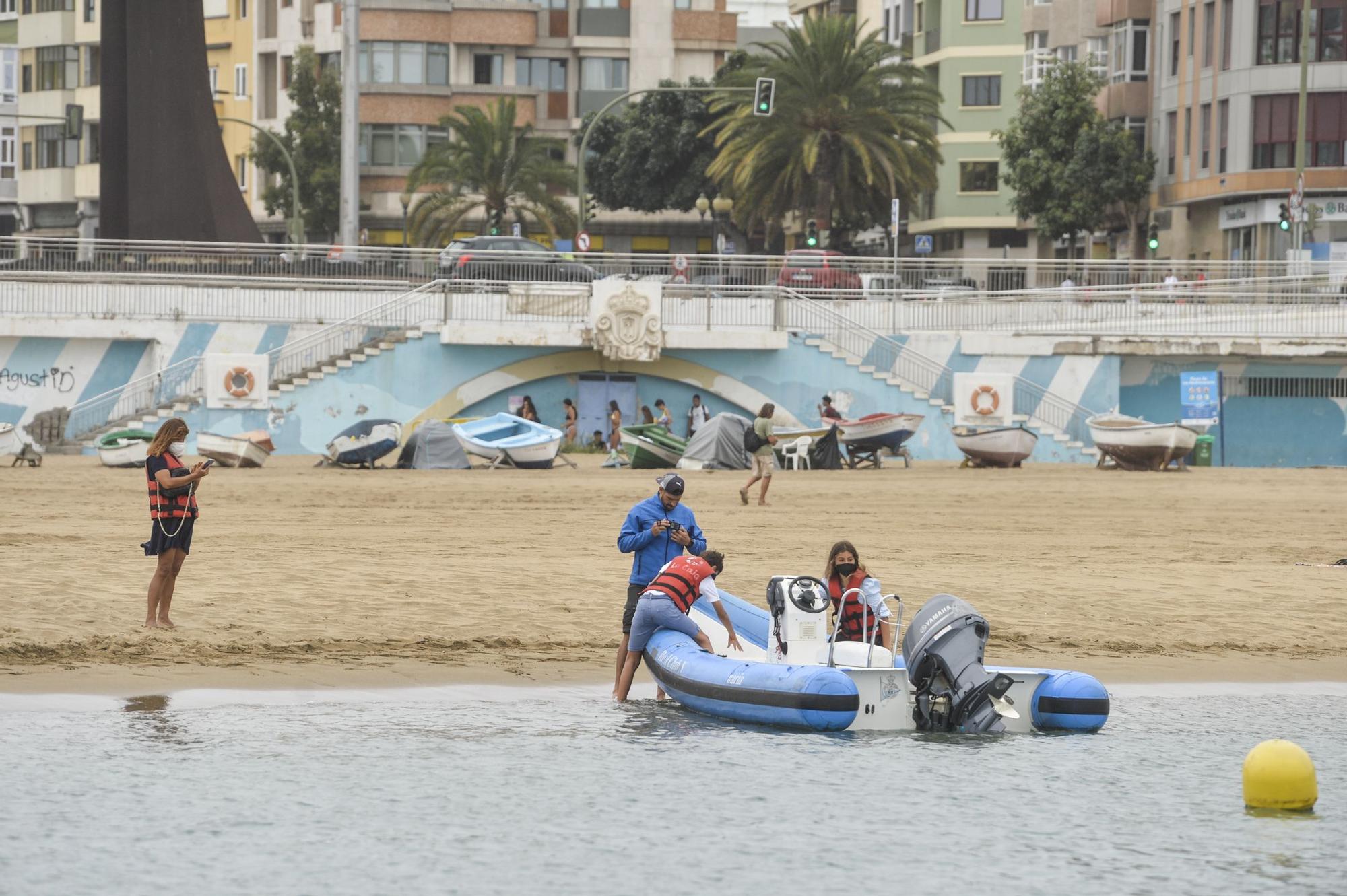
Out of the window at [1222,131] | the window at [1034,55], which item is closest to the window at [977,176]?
the window at [1034,55]

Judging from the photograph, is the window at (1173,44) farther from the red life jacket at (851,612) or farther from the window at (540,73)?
the red life jacket at (851,612)

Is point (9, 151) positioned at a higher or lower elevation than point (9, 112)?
lower

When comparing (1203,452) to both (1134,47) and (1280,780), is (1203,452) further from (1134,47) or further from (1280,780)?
(1280,780)

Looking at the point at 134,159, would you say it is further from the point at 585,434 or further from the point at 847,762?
the point at 847,762

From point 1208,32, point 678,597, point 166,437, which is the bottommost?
point 678,597

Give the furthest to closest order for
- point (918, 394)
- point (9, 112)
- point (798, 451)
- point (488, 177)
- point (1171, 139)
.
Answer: point (9, 112), point (488, 177), point (1171, 139), point (918, 394), point (798, 451)

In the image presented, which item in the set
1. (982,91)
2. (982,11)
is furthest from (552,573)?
(982,11)

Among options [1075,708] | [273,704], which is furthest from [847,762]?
[273,704]

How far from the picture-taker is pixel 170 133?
148 feet

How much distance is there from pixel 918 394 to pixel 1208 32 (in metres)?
21.8

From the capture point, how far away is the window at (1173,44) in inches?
2392

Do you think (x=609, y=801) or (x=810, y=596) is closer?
(x=609, y=801)

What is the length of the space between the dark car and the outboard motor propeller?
30032mm

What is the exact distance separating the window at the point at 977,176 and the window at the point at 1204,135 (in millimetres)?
17584
